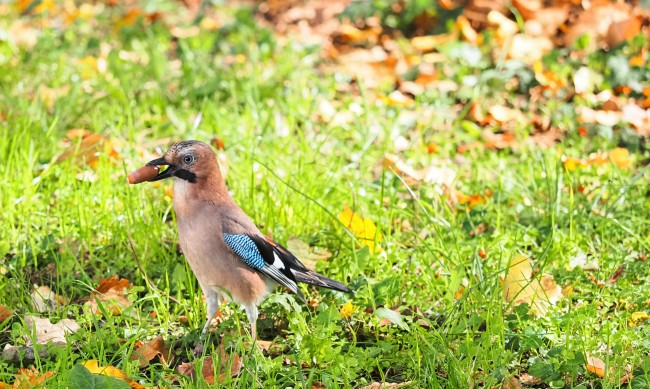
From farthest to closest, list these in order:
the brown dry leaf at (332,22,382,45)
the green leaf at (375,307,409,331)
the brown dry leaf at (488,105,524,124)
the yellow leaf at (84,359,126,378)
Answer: the brown dry leaf at (332,22,382,45) < the brown dry leaf at (488,105,524,124) < the green leaf at (375,307,409,331) < the yellow leaf at (84,359,126,378)

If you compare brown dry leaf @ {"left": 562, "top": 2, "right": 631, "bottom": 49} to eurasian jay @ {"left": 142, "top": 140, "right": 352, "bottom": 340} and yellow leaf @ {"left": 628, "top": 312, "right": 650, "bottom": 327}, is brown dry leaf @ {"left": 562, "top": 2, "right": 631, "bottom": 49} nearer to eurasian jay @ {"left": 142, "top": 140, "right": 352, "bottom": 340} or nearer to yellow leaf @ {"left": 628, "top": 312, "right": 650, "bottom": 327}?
yellow leaf @ {"left": 628, "top": 312, "right": 650, "bottom": 327}

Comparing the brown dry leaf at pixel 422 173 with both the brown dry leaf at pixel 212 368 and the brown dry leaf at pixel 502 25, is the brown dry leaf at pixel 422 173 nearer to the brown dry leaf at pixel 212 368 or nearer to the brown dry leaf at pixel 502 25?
the brown dry leaf at pixel 502 25

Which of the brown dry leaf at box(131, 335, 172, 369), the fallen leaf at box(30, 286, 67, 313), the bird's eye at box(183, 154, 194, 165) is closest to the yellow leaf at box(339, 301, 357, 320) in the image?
the brown dry leaf at box(131, 335, 172, 369)

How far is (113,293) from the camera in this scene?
3914 mm

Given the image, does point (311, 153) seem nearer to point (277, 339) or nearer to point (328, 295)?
point (328, 295)

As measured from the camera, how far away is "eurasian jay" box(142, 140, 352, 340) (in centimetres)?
345

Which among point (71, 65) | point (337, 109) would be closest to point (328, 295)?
point (337, 109)

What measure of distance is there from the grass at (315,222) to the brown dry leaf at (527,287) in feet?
0.19

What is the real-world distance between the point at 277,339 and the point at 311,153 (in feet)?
5.46

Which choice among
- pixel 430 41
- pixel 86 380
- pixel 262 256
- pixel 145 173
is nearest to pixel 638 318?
pixel 262 256

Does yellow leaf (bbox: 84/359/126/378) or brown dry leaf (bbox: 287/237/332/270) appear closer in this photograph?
yellow leaf (bbox: 84/359/126/378)

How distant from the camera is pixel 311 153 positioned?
5.04 metres

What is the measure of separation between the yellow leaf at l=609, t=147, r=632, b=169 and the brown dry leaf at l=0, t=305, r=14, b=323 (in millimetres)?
3251

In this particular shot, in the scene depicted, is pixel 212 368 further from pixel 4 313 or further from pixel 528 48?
pixel 528 48
